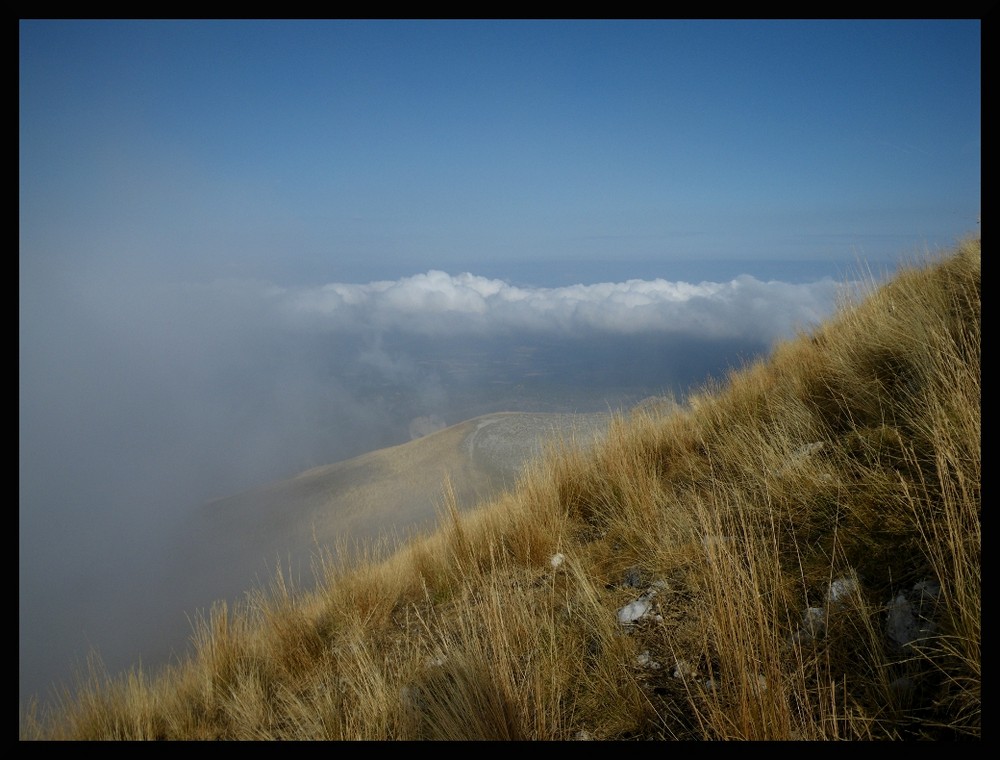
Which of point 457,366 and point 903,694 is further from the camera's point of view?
point 457,366

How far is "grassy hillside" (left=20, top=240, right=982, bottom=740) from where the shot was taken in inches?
57.9

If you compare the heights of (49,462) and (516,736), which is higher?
(516,736)

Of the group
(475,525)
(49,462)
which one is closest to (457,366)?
(49,462)

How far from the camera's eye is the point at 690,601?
2.16 metres

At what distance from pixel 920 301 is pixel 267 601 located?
542cm

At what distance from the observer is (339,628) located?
134 inches

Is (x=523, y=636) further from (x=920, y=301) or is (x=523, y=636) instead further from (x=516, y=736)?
(x=920, y=301)

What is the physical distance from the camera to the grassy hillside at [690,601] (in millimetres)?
1471
